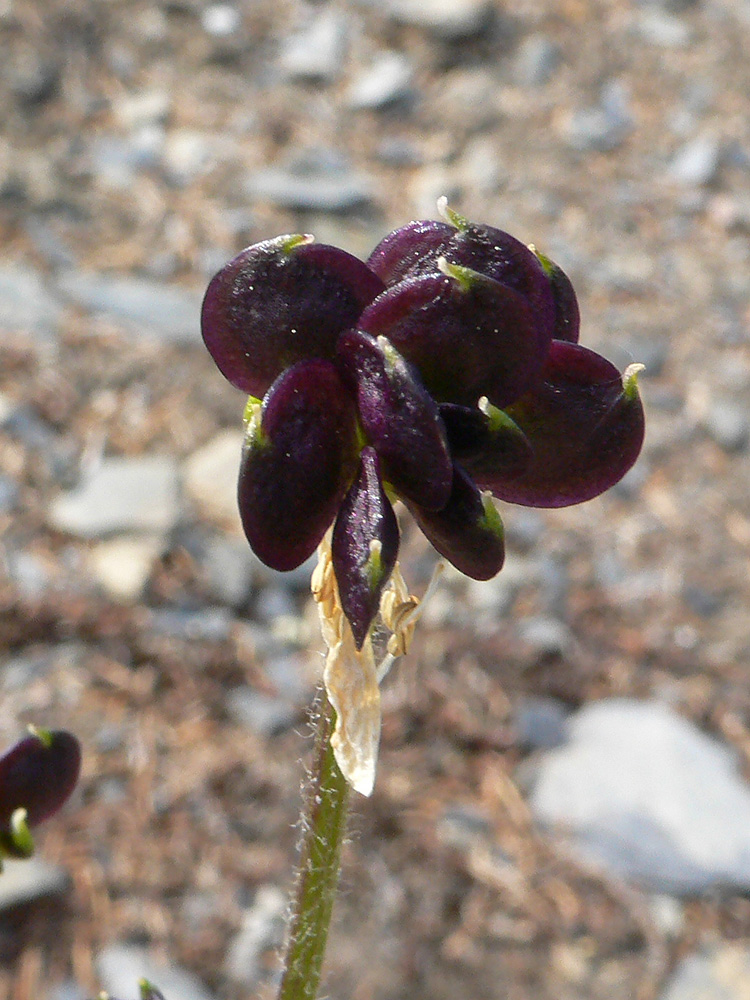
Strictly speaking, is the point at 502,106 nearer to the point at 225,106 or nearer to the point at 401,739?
the point at 225,106

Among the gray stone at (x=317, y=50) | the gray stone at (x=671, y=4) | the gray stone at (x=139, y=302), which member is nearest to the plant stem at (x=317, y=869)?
the gray stone at (x=139, y=302)

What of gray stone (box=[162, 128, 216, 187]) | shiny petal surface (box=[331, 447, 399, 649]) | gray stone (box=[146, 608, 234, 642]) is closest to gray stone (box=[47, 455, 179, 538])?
gray stone (box=[146, 608, 234, 642])

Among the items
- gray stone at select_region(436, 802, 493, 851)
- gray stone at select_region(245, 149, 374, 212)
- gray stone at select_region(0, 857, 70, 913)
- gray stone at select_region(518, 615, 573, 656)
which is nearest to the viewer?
gray stone at select_region(0, 857, 70, 913)

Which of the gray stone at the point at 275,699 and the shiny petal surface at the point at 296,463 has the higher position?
the gray stone at the point at 275,699

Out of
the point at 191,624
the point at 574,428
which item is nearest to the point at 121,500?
the point at 191,624

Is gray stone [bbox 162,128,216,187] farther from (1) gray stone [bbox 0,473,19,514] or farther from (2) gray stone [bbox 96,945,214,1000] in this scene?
(2) gray stone [bbox 96,945,214,1000]

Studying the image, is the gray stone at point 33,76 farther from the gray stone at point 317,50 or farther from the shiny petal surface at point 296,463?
the shiny petal surface at point 296,463

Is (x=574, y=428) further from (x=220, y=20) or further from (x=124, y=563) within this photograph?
(x=220, y=20)
